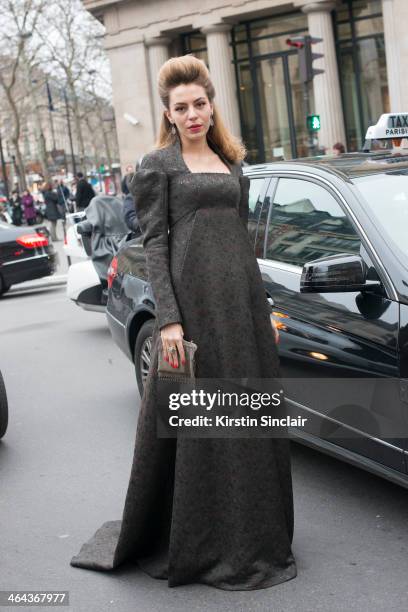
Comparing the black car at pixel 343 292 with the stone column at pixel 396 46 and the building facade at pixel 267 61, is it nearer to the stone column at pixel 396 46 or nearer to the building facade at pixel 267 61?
the stone column at pixel 396 46

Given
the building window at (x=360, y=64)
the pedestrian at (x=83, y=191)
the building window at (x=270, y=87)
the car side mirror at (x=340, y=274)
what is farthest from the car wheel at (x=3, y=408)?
the building window at (x=270, y=87)

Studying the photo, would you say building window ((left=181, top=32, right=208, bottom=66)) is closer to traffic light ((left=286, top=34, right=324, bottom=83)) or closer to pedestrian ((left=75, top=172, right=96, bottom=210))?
pedestrian ((left=75, top=172, right=96, bottom=210))

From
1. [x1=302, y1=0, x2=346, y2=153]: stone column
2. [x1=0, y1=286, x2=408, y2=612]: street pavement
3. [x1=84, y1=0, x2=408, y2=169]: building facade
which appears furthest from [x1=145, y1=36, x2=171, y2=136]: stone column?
[x1=0, y1=286, x2=408, y2=612]: street pavement

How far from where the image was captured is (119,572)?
390 cm

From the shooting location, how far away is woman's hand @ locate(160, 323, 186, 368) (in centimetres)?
358

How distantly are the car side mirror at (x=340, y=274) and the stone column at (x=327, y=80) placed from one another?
2529 cm

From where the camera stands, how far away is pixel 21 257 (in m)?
16.1

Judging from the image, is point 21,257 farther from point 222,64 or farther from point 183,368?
point 222,64

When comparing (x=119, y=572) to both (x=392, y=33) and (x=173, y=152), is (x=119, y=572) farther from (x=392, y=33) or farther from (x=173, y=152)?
(x=392, y=33)

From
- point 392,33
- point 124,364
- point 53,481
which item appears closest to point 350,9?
point 392,33

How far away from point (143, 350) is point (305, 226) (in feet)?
5.29

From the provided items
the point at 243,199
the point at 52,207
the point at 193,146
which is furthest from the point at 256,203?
the point at 52,207

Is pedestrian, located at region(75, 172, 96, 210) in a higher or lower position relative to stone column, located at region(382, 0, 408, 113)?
lower

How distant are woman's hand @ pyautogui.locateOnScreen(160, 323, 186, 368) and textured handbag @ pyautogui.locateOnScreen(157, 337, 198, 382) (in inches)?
0.5
